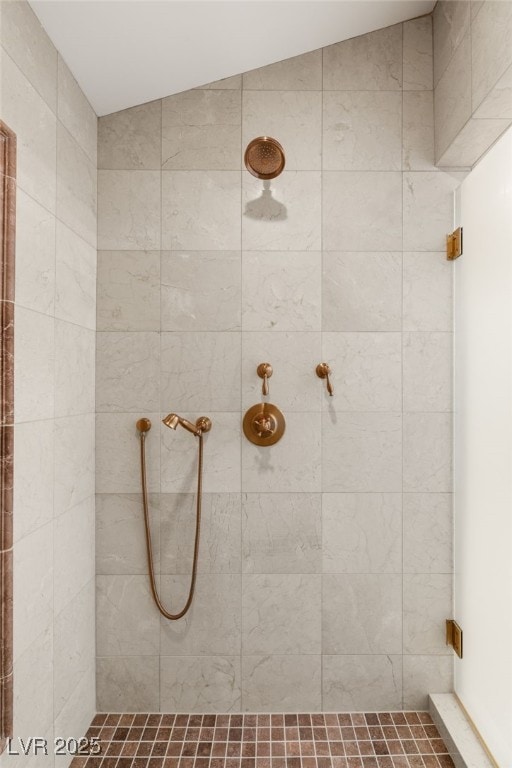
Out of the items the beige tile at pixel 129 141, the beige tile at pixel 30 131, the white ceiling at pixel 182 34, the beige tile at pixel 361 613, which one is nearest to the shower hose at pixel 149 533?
the beige tile at pixel 361 613

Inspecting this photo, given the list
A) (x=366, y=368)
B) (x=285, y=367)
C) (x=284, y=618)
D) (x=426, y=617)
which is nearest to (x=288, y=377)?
(x=285, y=367)

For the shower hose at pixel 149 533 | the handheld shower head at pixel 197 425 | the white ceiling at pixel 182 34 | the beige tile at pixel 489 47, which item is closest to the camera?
the beige tile at pixel 489 47

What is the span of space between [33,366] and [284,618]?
125 cm

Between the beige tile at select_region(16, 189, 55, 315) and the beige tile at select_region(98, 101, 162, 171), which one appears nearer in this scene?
the beige tile at select_region(16, 189, 55, 315)

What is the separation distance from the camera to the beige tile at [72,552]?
5.33ft

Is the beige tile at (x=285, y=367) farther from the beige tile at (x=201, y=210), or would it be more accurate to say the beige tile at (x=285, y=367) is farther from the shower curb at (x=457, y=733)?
the shower curb at (x=457, y=733)

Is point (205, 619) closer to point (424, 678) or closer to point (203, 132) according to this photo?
point (424, 678)

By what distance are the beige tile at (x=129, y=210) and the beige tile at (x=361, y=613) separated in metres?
1.41

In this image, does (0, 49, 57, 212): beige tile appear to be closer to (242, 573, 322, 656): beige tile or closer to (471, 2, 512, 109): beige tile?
(471, 2, 512, 109): beige tile

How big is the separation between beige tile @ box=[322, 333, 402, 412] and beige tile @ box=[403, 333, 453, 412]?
0.10 feet

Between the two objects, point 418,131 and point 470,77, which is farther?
point 418,131

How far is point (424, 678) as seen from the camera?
198 centimetres

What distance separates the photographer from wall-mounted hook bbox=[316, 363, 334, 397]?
76.1 inches

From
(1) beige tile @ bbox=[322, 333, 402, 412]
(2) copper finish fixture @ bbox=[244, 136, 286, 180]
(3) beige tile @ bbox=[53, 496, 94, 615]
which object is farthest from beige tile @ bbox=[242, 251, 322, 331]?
(3) beige tile @ bbox=[53, 496, 94, 615]
